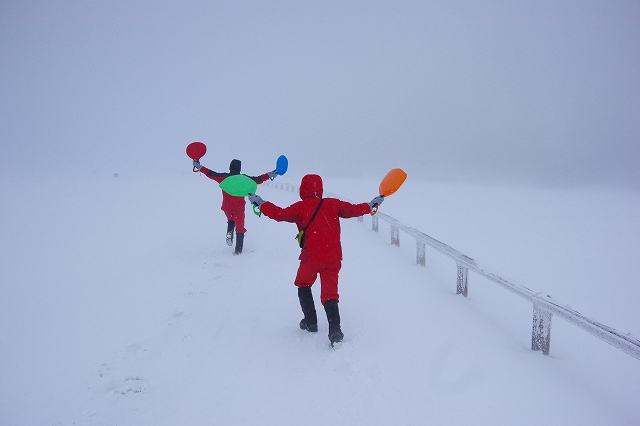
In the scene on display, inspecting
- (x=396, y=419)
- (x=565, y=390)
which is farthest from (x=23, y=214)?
(x=565, y=390)

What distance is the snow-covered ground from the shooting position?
283cm

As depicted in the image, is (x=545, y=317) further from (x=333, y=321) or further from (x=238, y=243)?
(x=238, y=243)

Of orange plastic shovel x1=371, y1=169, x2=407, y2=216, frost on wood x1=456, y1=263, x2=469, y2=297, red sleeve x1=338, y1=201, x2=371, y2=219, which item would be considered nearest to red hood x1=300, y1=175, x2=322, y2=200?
red sleeve x1=338, y1=201, x2=371, y2=219

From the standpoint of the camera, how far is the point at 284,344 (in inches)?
153

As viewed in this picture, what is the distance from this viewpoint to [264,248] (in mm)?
8484

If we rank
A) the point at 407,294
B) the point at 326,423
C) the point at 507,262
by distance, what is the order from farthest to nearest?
the point at 507,262 → the point at 407,294 → the point at 326,423

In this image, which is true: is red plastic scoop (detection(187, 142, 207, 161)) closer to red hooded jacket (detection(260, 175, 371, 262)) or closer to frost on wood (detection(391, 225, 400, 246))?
red hooded jacket (detection(260, 175, 371, 262))

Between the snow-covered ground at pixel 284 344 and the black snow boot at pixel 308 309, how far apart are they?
0.17m

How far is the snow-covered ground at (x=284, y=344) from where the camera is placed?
2826mm

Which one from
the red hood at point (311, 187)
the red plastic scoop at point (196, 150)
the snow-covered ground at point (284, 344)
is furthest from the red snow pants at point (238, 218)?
the red hood at point (311, 187)

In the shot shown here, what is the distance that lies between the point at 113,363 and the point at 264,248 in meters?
5.13

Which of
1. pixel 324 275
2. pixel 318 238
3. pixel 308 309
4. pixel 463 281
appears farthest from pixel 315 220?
pixel 463 281

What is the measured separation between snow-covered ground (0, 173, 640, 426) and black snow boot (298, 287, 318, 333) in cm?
17

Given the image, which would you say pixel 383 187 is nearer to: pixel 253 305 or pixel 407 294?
pixel 407 294
